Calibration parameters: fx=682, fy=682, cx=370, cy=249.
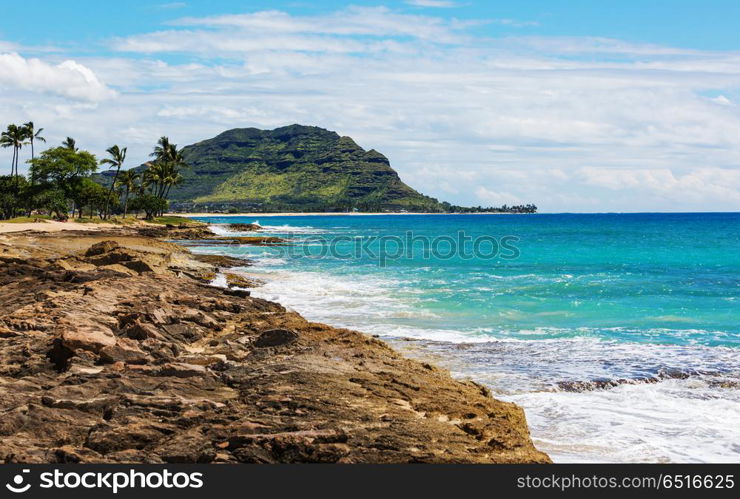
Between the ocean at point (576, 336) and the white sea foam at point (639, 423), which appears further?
the ocean at point (576, 336)

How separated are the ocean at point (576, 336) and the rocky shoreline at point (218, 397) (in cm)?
153

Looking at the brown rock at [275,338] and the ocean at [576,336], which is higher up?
the brown rock at [275,338]

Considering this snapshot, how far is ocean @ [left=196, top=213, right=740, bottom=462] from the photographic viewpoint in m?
9.80

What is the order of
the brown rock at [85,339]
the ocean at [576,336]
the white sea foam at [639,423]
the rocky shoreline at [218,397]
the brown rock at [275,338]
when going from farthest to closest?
1. the brown rock at [275,338]
2. the brown rock at [85,339]
3. the ocean at [576,336]
4. the white sea foam at [639,423]
5. the rocky shoreline at [218,397]

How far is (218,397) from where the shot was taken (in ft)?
28.7

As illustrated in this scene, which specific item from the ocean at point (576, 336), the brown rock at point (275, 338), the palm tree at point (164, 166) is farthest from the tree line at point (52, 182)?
the brown rock at point (275, 338)

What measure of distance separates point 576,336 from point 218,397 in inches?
467

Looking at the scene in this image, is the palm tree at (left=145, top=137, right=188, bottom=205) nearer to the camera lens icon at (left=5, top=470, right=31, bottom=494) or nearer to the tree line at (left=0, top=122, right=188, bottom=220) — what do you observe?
the tree line at (left=0, top=122, right=188, bottom=220)

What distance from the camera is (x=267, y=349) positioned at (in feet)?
37.9

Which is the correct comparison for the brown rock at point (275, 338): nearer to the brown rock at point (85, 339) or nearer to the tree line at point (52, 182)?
the brown rock at point (85, 339)

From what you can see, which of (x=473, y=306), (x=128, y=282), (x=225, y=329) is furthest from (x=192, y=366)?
(x=473, y=306)

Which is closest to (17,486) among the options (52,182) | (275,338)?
(275,338)

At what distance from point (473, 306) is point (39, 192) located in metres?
68.4

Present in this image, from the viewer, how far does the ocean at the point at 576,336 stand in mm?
9805
